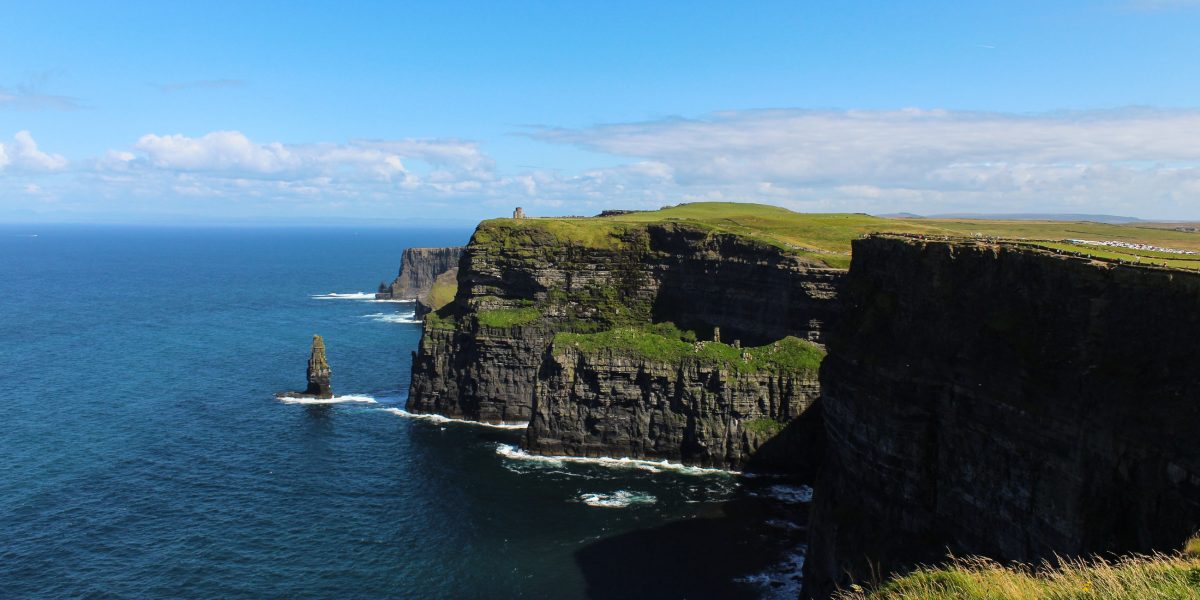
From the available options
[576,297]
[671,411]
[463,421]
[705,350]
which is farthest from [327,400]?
[705,350]

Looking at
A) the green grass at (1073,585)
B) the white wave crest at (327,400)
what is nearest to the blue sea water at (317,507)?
the white wave crest at (327,400)

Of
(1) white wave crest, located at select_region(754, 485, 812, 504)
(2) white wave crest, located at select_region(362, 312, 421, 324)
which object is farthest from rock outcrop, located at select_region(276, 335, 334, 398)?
(2) white wave crest, located at select_region(362, 312, 421, 324)

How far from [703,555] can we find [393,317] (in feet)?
445

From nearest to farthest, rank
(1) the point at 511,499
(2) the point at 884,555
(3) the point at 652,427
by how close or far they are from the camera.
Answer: (2) the point at 884,555 → (1) the point at 511,499 → (3) the point at 652,427

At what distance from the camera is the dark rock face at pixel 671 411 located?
80938 millimetres

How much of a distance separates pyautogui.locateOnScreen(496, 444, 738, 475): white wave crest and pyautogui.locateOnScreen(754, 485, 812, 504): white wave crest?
19.2 feet

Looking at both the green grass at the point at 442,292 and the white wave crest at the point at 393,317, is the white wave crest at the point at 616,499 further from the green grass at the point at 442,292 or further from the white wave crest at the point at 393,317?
the white wave crest at the point at 393,317

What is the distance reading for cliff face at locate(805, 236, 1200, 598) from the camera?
1214 inches

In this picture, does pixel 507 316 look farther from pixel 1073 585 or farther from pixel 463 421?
pixel 1073 585

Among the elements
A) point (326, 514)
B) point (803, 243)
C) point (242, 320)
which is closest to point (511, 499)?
point (326, 514)

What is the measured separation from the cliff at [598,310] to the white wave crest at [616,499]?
446 inches

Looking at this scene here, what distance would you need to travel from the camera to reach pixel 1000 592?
19391 mm

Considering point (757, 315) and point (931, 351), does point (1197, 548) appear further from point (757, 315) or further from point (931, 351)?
point (757, 315)

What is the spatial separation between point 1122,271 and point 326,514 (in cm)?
5946
